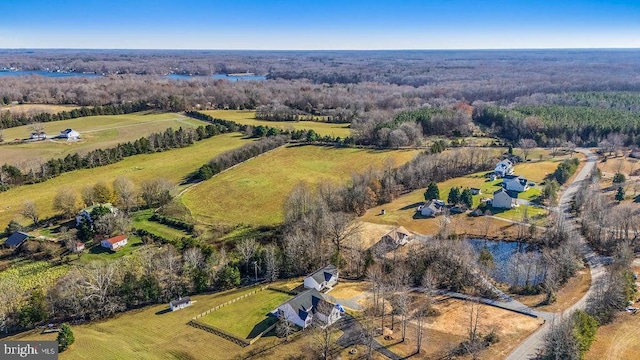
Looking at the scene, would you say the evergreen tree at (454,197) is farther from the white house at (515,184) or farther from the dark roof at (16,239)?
the dark roof at (16,239)

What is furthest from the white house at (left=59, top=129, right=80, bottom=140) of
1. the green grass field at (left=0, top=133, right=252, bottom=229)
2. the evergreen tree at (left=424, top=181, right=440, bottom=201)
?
the evergreen tree at (left=424, top=181, right=440, bottom=201)

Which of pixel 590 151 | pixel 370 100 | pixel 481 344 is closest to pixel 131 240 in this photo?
pixel 481 344

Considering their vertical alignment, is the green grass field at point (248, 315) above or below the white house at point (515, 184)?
below

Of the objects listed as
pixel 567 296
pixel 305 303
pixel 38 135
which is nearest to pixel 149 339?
pixel 305 303

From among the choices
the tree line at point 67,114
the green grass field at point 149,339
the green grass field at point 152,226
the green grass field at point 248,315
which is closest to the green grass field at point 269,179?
the green grass field at point 152,226

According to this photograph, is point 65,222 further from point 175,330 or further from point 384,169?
point 384,169

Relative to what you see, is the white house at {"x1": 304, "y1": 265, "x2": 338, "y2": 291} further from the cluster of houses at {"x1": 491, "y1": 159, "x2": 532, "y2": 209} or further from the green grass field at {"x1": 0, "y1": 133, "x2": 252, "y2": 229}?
the green grass field at {"x1": 0, "y1": 133, "x2": 252, "y2": 229}
